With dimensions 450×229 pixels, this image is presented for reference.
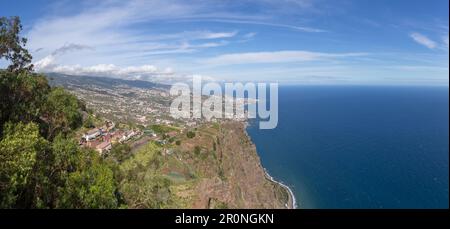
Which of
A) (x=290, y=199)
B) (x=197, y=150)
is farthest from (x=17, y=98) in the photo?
(x=290, y=199)

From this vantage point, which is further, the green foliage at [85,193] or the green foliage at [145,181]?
the green foliage at [145,181]

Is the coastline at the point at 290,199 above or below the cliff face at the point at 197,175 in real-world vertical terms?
below

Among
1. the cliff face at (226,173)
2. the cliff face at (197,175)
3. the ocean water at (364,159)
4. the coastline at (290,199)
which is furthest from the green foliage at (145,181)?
the ocean water at (364,159)

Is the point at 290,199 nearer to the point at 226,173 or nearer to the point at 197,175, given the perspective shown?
the point at 226,173

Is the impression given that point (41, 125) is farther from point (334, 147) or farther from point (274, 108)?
point (274, 108)

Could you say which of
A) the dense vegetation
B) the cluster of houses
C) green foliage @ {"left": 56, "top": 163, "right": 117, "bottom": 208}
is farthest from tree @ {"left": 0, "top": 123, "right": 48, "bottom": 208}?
the cluster of houses

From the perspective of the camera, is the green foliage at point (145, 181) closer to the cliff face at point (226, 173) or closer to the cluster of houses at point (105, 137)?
the cliff face at point (226, 173)

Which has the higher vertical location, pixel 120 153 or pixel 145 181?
pixel 120 153

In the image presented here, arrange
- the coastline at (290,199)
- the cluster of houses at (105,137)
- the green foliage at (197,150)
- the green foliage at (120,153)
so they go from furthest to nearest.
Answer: the coastline at (290,199) < the cluster of houses at (105,137) < the green foliage at (197,150) < the green foliage at (120,153)
